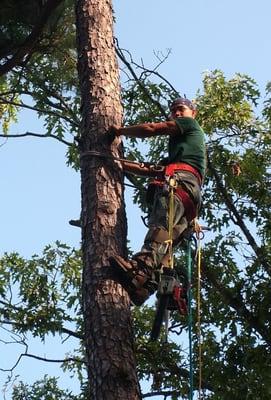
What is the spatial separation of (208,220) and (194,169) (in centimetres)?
301

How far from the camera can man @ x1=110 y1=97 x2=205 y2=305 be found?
4184 millimetres

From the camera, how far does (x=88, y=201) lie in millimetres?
4281

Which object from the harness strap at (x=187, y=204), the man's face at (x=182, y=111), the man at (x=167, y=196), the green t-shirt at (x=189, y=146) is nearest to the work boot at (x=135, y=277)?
the man at (x=167, y=196)

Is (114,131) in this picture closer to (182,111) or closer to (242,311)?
(182,111)

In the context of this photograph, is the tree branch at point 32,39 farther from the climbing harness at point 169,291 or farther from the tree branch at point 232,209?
the climbing harness at point 169,291

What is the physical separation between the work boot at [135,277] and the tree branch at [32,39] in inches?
115

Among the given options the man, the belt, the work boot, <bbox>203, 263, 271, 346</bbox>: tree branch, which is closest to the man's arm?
the man

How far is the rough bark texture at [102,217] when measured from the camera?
12.0 ft

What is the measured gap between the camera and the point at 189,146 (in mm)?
4918

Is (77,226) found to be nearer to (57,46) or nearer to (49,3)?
(49,3)

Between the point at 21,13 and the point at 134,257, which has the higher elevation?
the point at 21,13

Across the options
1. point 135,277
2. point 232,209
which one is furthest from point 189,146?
point 232,209

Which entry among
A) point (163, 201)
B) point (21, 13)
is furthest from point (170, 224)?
point (21, 13)

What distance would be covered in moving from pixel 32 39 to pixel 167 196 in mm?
2858
